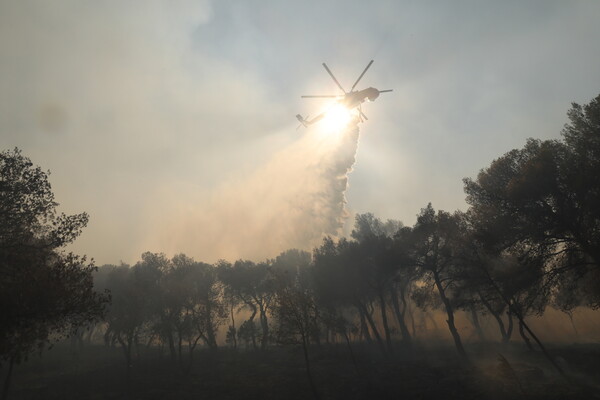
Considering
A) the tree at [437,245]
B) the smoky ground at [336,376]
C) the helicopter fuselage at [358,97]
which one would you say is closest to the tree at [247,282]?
the smoky ground at [336,376]

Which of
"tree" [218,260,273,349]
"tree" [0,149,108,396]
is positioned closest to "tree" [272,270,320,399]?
"tree" [0,149,108,396]

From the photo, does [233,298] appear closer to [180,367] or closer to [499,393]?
[180,367]

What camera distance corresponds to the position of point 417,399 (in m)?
22.2

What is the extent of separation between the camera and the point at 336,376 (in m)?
32.4

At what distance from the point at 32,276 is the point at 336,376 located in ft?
94.5

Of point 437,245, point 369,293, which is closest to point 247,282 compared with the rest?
point 369,293

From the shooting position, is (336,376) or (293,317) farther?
(336,376)

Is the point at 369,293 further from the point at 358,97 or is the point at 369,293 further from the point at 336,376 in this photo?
the point at 358,97

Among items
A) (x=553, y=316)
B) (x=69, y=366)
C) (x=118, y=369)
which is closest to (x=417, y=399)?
(x=118, y=369)

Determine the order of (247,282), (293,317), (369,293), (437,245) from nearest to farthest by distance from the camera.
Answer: (293,317), (437,245), (369,293), (247,282)

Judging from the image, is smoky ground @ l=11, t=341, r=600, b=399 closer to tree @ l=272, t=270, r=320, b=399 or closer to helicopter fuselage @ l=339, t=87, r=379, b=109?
tree @ l=272, t=270, r=320, b=399

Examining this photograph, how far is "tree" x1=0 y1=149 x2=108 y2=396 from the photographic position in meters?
14.5

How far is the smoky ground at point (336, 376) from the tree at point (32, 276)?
1817 cm

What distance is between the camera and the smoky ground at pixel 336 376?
2239 cm
